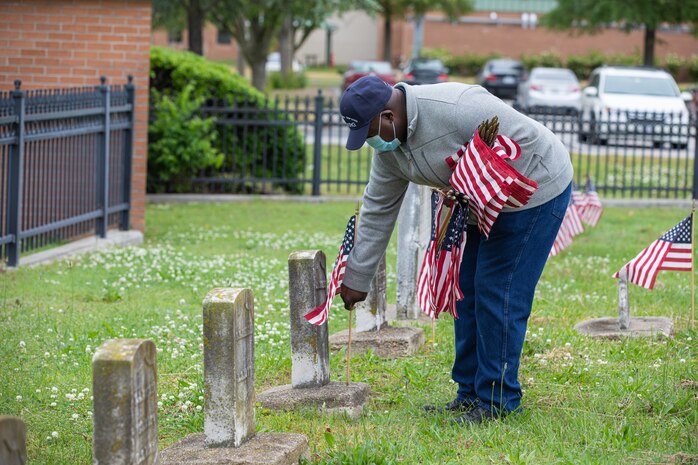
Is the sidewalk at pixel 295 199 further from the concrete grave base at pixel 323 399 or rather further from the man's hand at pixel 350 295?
the man's hand at pixel 350 295

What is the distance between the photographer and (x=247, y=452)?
14.0ft

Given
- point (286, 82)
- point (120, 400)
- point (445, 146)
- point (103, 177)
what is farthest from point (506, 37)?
point (120, 400)

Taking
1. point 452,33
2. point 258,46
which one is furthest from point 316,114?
point 452,33

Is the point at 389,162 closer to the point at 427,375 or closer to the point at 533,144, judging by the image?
the point at 533,144

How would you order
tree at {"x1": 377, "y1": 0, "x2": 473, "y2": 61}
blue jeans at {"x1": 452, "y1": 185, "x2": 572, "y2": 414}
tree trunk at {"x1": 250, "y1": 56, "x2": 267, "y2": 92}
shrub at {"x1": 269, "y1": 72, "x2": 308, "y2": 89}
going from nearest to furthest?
blue jeans at {"x1": 452, "y1": 185, "x2": 572, "y2": 414} → tree trunk at {"x1": 250, "y1": 56, "x2": 267, "y2": 92} → shrub at {"x1": 269, "y1": 72, "x2": 308, "y2": 89} → tree at {"x1": 377, "y1": 0, "x2": 473, "y2": 61}

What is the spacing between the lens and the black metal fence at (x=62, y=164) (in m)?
9.25

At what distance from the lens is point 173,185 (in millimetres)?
15062

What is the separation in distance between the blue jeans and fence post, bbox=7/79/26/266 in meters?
5.32

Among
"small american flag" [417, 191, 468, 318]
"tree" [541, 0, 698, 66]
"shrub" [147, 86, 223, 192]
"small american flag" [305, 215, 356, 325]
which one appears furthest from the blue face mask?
"tree" [541, 0, 698, 66]

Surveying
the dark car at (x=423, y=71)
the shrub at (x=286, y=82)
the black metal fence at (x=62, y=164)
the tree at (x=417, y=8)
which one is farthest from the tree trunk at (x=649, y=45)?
the black metal fence at (x=62, y=164)

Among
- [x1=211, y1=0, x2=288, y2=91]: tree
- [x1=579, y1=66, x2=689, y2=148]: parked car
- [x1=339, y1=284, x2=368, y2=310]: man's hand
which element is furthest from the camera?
[x1=211, y1=0, x2=288, y2=91]: tree

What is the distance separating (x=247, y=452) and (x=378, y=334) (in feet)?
7.74

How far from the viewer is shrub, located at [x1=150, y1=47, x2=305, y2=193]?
14789 mm

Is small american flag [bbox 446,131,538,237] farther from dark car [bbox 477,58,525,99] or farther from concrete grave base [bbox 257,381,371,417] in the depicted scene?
dark car [bbox 477,58,525,99]
